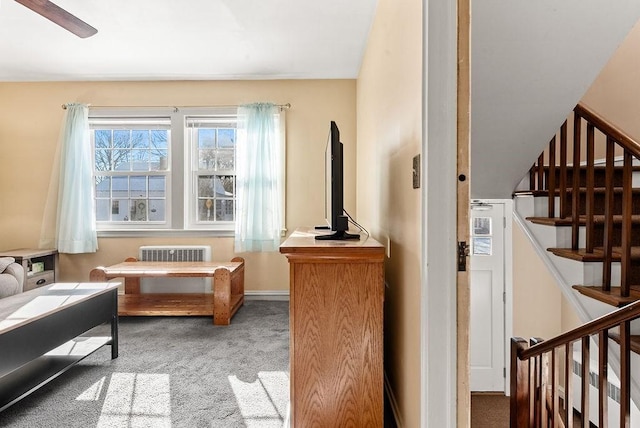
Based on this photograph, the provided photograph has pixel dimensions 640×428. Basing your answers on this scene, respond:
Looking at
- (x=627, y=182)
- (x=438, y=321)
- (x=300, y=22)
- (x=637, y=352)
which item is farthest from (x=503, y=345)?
(x=300, y=22)

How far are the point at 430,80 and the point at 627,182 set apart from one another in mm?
1299

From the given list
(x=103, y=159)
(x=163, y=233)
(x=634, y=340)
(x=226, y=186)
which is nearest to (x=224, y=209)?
(x=226, y=186)

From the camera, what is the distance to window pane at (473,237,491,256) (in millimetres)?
2678

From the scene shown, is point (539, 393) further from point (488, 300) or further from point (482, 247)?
point (482, 247)

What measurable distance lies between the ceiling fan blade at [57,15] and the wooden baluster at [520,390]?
307cm

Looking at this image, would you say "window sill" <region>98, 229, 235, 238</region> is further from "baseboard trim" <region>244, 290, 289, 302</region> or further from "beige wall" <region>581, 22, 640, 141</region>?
"beige wall" <region>581, 22, 640, 141</region>

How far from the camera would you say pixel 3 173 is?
391 centimetres

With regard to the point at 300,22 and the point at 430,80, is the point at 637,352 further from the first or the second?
the point at 300,22

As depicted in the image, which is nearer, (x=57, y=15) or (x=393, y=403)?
(x=393, y=403)

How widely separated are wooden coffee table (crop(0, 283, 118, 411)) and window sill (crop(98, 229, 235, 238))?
1.48 metres

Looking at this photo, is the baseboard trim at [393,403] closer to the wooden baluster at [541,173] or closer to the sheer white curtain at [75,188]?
the wooden baluster at [541,173]

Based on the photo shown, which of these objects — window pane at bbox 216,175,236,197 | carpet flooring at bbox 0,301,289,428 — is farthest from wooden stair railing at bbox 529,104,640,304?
window pane at bbox 216,175,236,197

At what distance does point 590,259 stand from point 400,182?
114 centimetres

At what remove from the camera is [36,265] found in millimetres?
3605
